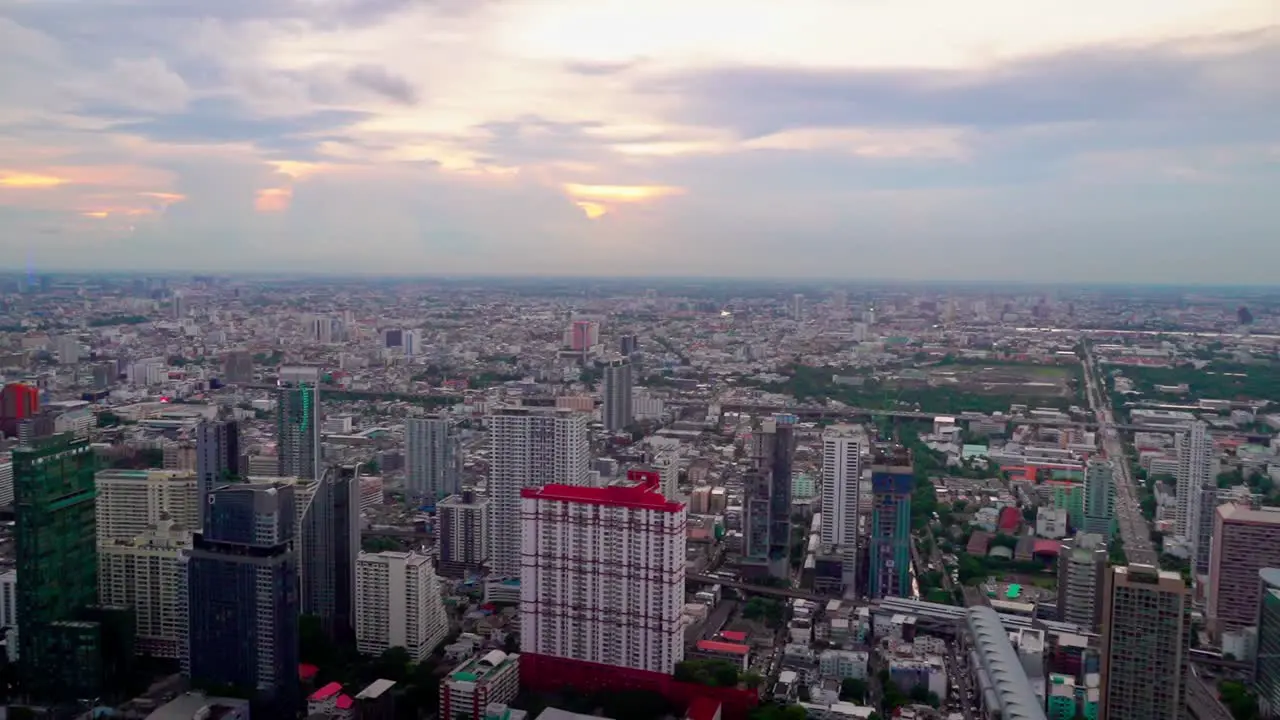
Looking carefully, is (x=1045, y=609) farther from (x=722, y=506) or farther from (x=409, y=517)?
(x=409, y=517)

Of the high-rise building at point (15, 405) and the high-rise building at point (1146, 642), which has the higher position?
the high-rise building at point (15, 405)

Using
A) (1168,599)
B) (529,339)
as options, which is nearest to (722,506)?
(1168,599)

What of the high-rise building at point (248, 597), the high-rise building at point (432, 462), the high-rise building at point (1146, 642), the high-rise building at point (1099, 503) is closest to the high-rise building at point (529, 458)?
the high-rise building at point (432, 462)

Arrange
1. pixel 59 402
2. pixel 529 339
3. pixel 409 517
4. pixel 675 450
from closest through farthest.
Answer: pixel 409 517
pixel 675 450
pixel 59 402
pixel 529 339

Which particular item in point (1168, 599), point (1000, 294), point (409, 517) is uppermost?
point (1000, 294)

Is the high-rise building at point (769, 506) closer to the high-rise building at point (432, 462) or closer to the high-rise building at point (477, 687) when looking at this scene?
the high-rise building at point (477, 687)

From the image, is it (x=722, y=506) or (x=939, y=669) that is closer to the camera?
(x=939, y=669)

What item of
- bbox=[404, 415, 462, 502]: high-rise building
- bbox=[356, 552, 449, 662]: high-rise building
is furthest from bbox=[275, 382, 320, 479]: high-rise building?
bbox=[356, 552, 449, 662]: high-rise building
